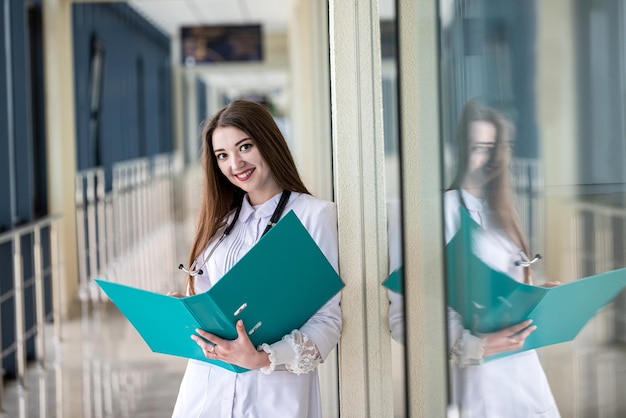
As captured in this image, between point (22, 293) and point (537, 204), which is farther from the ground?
point (537, 204)

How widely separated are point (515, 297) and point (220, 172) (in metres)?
1.06

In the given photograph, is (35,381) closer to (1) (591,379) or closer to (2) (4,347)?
(2) (4,347)

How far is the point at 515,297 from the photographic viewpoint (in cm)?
70

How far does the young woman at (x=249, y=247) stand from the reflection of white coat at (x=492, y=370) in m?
0.65

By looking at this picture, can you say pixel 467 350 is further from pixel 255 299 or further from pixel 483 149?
pixel 255 299

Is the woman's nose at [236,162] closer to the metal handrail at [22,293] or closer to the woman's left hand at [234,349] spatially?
the woman's left hand at [234,349]

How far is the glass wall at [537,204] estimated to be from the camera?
52 centimetres

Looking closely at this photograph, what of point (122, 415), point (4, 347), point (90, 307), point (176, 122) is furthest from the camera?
point (176, 122)

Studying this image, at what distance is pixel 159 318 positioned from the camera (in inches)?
58.2

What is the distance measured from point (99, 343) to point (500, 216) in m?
4.53

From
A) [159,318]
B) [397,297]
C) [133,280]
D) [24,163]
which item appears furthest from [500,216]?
[133,280]

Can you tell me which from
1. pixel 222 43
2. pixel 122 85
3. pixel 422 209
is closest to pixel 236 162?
pixel 422 209

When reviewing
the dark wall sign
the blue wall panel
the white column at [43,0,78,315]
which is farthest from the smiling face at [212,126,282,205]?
the dark wall sign

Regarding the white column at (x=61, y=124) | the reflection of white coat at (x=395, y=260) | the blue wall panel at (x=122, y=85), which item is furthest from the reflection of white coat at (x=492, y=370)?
the blue wall panel at (x=122, y=85)
